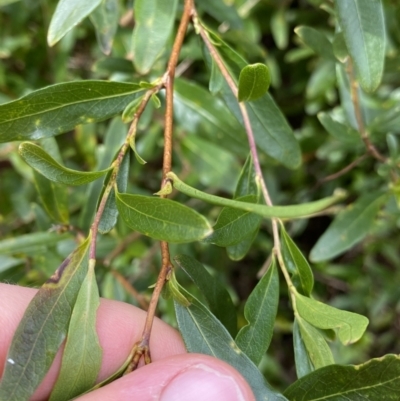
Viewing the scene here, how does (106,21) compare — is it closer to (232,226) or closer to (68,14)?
(68,14)

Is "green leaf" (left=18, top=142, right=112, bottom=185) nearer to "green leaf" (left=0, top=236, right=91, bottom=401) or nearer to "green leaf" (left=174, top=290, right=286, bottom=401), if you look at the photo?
"green leaf" (left=0, top=236, right=91, bottom=401)

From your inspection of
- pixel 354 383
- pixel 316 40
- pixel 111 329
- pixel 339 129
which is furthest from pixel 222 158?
pixel 354 383

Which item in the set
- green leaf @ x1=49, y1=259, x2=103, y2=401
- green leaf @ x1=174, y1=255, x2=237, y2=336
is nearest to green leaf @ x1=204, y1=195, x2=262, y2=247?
green leaf @ x1=174, y1=255, x2=237, y2=336

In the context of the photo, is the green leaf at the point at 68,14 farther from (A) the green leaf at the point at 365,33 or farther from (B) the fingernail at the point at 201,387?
(B) the fingernail at the point at 201,387

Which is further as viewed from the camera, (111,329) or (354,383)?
(111,329)

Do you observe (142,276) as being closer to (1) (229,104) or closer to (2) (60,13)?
(1) (229,104)

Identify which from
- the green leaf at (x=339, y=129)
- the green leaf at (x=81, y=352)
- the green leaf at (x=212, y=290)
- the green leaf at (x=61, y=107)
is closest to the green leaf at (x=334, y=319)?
the green leaf at (x=212, y=290)

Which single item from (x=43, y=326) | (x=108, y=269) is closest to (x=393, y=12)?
(x=108, y=269)
